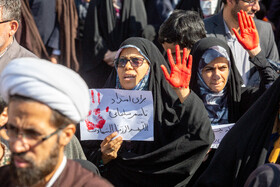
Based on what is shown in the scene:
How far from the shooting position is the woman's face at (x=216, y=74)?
15.3ft

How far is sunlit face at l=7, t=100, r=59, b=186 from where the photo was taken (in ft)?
8.17

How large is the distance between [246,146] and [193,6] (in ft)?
11.1

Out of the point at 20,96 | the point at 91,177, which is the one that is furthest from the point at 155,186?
the point at 20,96

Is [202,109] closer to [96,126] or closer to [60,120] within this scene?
[96,126]

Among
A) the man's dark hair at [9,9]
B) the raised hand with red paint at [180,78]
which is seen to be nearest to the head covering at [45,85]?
the raised hand with red paint at [180,78]

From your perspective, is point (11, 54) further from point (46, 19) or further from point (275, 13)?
point (275, 13)

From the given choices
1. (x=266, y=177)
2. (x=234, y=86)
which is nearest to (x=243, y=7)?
(x=234, y=86)

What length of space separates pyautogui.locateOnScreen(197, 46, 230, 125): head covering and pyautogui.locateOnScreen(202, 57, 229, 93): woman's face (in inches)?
1.1

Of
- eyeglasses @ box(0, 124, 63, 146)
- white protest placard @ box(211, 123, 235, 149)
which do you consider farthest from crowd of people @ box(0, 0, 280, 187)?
white protest placard @ box(211, 123, 235, 149)

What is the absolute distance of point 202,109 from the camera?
405 cm

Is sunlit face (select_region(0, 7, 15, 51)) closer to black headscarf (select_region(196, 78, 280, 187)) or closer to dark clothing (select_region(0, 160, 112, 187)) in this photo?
black headscarf (select_region(196, 78, 280, 187))

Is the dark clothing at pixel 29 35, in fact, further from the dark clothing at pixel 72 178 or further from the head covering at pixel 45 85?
the head covering at pixel 45 85

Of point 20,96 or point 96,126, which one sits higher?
point 20,96

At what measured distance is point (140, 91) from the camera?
13.8 feet
